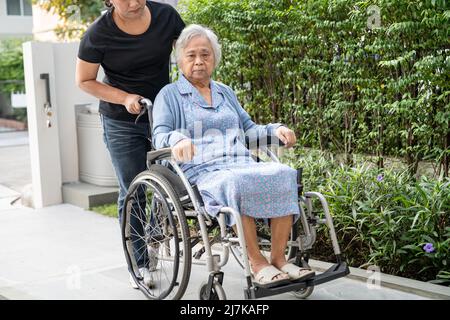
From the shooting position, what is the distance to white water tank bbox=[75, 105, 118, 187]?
5.96 m

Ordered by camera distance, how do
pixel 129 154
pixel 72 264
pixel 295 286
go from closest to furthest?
1. pixel 295 286
2. pixel 129 154
3. pixel 72 264

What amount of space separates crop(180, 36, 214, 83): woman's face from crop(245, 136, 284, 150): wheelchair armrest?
42cm

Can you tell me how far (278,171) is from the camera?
3051 mm

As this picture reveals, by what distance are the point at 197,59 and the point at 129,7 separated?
450 millimetres

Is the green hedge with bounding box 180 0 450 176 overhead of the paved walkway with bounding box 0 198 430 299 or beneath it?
overhead

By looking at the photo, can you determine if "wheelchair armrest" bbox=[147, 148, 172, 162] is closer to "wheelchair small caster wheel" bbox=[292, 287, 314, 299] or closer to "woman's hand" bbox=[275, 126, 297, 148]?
"woman's hand" bbox=[275, 126, 297, 148]

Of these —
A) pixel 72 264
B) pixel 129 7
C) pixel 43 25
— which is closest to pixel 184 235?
pixel 129 7

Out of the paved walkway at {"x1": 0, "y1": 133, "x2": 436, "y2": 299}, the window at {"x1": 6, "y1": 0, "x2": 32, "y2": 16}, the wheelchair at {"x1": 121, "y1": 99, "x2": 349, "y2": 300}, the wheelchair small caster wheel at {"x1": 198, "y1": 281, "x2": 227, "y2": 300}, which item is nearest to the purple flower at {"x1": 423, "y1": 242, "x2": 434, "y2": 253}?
the paved walkway at {"x1": 0, "y1": 133, "x2": 436, "y2": 299}

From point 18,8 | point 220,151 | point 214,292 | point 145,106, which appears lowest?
point 214,292

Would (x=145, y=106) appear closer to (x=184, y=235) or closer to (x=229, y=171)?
(x=229, y=171)

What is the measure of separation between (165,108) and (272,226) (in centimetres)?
83

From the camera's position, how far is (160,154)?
126 inches

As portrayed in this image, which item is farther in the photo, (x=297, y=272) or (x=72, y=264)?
(x=72, y=264)
